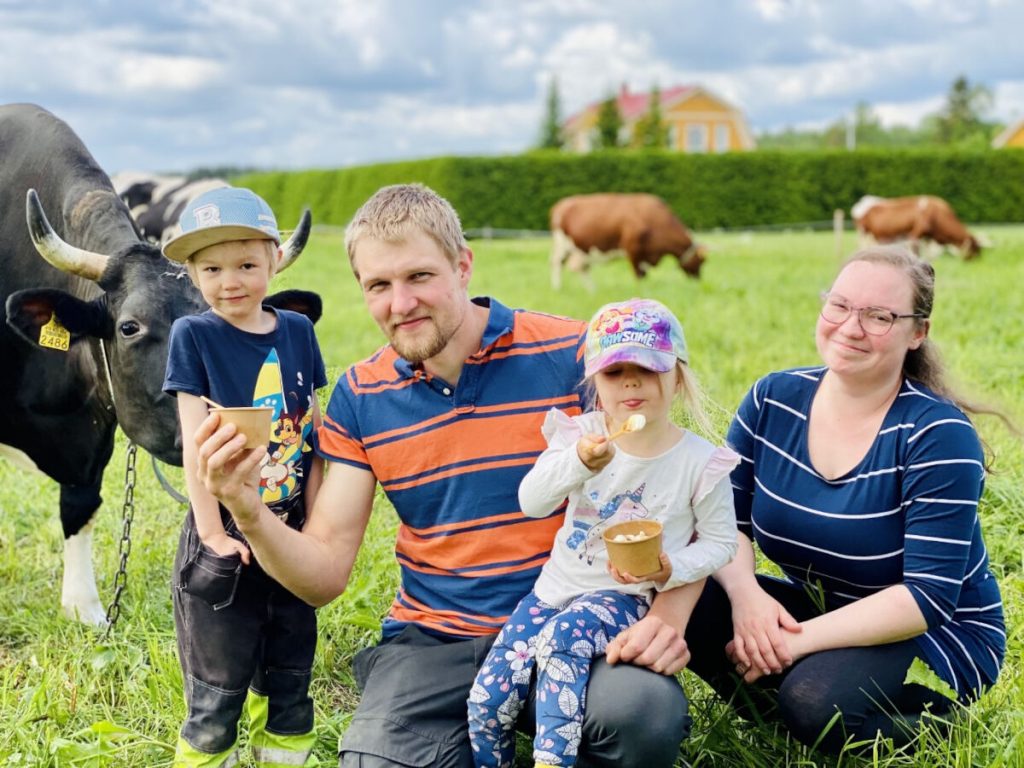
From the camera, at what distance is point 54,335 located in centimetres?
363

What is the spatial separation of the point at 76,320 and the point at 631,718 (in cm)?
237

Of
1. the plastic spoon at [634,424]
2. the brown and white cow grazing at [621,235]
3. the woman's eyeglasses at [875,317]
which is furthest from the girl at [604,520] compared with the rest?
the brown and white cow grazing at [621,235]

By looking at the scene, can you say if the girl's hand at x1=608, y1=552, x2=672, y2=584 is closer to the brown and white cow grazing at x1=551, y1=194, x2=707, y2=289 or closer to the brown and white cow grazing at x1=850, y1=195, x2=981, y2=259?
the brown and white cow grazing at x1=551, y1=194, x2=707, y2=289

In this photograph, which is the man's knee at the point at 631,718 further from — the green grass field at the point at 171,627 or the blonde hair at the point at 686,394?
the blonde hair at the point at 686,394

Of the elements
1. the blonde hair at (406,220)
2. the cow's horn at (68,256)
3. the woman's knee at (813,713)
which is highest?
the blonde hair at (406,220)

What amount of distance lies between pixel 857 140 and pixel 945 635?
108159 millimetres

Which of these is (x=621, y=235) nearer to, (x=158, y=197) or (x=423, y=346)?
(x=158, y=197)

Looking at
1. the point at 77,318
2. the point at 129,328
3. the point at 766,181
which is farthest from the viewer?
the point at 766,181

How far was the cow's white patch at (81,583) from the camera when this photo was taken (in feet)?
13.7

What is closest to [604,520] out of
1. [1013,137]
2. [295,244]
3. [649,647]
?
[649,647]

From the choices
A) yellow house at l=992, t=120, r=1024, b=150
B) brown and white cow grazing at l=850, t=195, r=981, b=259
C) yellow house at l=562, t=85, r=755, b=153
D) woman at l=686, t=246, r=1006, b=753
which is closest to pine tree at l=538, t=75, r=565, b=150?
yellow house at l=562, t=85, r=755, b=153

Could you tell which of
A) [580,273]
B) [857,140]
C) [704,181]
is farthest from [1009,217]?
[857,140]

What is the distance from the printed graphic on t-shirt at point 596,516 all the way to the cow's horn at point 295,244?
166 cm

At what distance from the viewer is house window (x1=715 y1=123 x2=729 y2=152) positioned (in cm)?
7975
